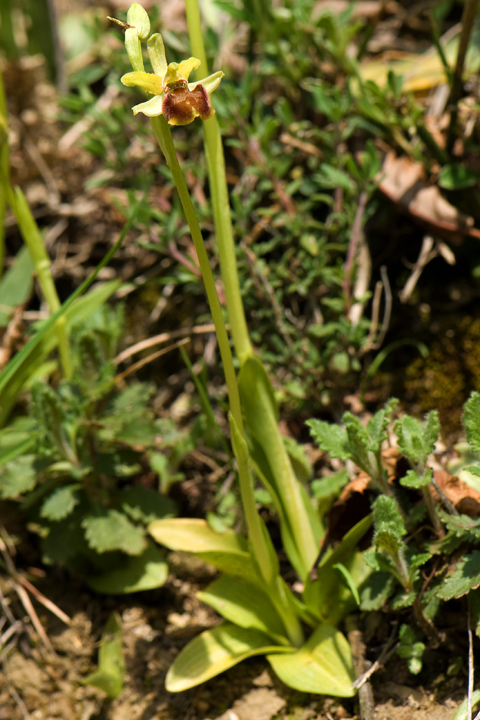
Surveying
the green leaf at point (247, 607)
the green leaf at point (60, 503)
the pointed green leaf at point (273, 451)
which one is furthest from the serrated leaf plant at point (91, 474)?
the pointed green leaf at point (273, 451)

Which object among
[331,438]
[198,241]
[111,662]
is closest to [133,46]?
[198,241]

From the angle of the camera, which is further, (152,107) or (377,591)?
(377,591)

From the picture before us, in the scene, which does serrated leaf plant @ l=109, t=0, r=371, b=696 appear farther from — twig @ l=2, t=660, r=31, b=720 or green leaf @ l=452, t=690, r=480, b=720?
twig @ l=2, t=660, r=31, b=720

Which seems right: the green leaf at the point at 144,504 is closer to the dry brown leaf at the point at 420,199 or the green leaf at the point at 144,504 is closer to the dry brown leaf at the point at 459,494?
the dry brown leaf at the point at 459,494

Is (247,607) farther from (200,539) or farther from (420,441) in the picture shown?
(420,441)

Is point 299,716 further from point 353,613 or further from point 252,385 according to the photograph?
point 252,385

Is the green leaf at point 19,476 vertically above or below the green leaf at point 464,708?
above

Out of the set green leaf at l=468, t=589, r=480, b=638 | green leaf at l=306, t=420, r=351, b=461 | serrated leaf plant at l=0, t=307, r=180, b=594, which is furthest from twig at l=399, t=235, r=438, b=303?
green leaf at l=468, t=589, r=480, b=638
